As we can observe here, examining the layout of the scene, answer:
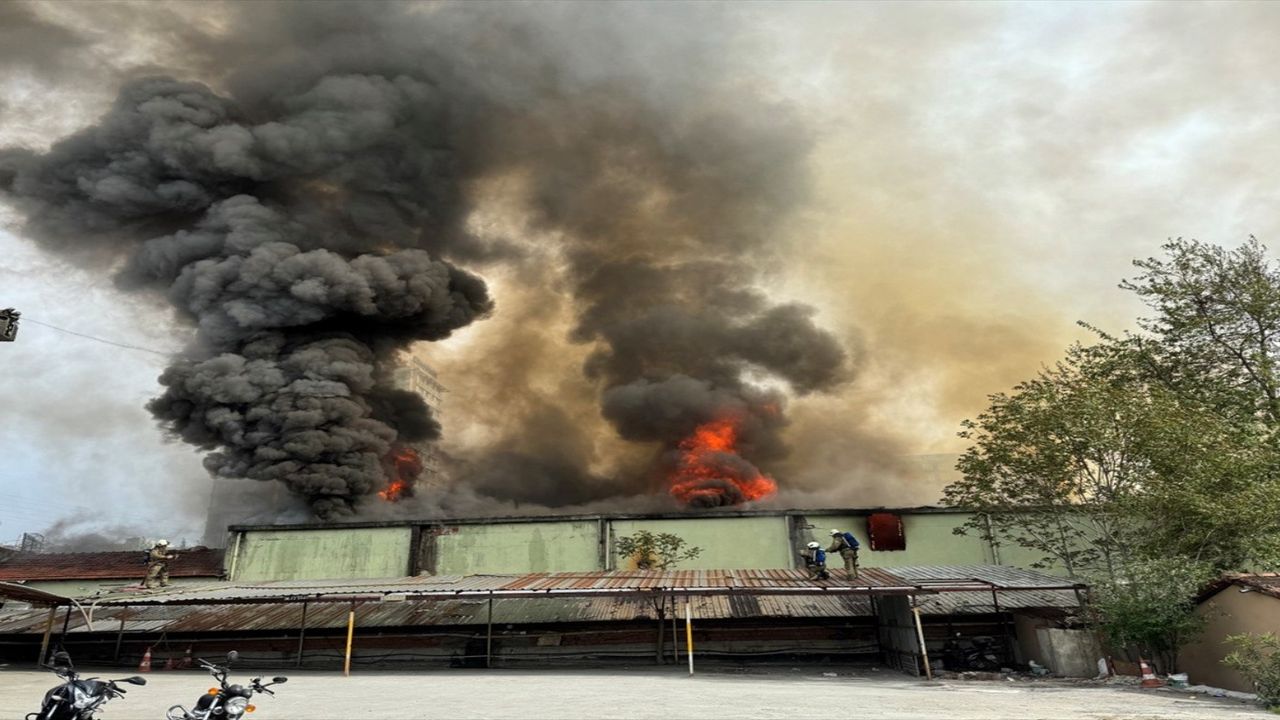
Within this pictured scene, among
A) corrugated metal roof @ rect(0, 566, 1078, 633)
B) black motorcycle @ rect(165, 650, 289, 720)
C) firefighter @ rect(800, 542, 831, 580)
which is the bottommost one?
black motorcycle @ rect(165, 650, 289, 720)

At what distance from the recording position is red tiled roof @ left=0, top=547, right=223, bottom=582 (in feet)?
109

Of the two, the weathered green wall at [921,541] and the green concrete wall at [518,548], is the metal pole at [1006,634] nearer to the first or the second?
the weathered green wall at [921,541]

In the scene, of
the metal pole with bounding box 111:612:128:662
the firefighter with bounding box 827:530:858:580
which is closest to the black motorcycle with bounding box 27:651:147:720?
the firefighter with bounding box 827:530:858:580

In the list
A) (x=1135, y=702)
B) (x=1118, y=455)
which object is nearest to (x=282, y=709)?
(x=1135, y=702)

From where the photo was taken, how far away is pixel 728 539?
105 ft

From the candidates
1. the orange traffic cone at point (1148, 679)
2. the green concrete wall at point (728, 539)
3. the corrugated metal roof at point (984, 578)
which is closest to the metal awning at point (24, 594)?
the green concrete wall at point (728, 539)

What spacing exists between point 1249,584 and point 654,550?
70.9 ft

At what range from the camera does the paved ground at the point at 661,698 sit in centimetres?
1152

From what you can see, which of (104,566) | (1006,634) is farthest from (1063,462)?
(104,566)

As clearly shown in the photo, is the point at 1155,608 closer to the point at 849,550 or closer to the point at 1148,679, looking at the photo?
the point at 1148,679

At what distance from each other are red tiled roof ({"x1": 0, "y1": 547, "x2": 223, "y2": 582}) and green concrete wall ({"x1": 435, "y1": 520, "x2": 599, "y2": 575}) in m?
11.6

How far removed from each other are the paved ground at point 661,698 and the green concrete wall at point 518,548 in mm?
12914

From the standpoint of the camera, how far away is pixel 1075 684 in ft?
55.2

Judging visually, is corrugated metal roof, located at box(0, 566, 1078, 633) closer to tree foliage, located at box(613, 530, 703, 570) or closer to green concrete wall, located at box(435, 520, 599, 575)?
tree foliage, located at box(613, 530, 703, 570)
